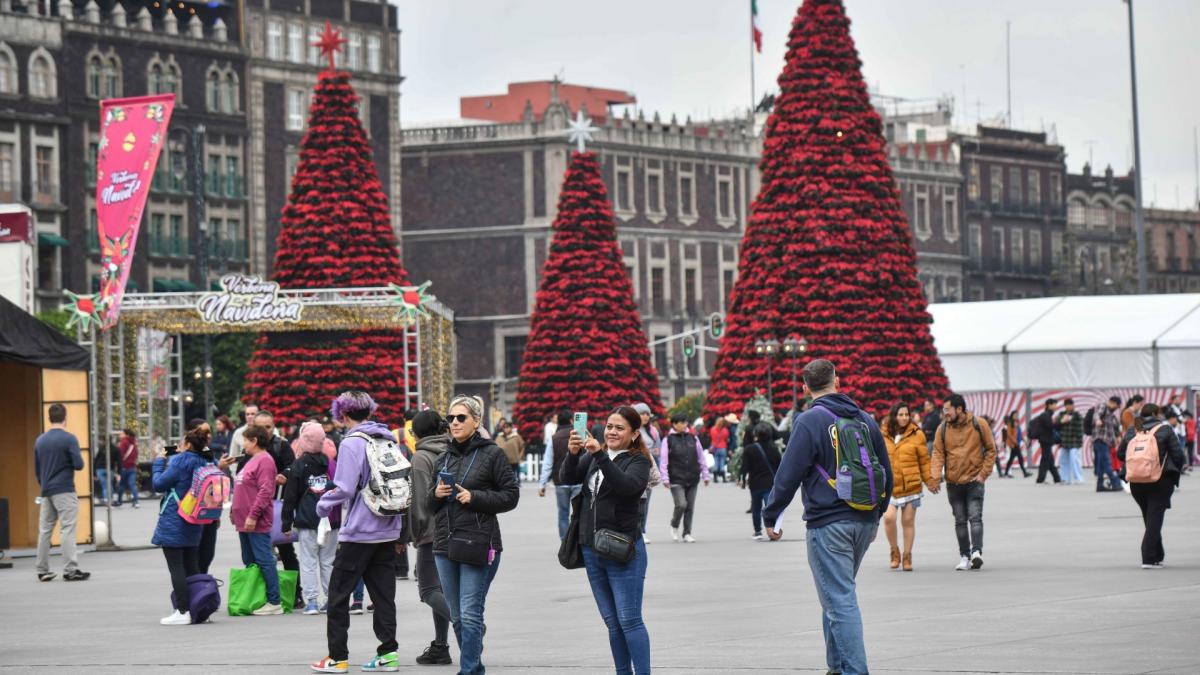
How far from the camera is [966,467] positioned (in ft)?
73.0

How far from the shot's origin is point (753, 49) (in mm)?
98688

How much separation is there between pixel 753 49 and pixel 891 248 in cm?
4646

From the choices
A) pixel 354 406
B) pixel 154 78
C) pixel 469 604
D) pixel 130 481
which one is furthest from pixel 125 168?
pixel 154 78

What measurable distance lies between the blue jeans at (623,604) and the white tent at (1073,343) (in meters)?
45.8

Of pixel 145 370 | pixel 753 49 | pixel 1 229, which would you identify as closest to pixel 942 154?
pixel 753 49

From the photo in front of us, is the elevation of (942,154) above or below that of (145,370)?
above

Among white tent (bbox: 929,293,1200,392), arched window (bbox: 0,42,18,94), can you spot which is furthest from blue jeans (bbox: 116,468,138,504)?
arched window (bbox: 0,42,18,94)

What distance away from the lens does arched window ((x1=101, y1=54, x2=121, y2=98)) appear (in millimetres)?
84062

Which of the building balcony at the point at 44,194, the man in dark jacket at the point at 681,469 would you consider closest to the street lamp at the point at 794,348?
the man in dark jacket at the point at 681,469

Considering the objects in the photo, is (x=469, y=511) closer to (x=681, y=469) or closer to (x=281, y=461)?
(x=281, y=461)

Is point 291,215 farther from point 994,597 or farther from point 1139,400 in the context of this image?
point 994,597

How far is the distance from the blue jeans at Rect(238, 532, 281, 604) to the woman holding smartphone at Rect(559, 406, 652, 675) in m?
6.51

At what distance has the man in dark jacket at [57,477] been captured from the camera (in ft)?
77.3

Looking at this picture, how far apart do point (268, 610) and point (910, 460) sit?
6328 millimetres
